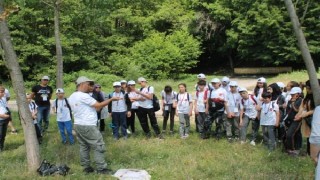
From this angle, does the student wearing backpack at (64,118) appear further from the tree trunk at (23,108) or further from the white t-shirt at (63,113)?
the tree trunk at (23,108)

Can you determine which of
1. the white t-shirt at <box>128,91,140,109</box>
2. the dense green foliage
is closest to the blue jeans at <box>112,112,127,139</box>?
the white t-shirt at <box>128,91,140,109</box>

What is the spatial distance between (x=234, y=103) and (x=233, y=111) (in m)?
0.21

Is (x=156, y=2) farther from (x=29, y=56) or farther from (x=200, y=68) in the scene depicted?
(x=29, y=56)

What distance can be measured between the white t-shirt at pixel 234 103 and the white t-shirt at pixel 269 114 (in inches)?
39.5

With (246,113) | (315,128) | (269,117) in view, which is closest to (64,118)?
(246,113)

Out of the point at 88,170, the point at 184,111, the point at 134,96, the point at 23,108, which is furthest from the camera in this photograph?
the point at 134,96

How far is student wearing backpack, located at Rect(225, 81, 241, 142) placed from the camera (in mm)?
9633

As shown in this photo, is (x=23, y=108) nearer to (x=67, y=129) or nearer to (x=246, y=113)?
(x=67, y=129)

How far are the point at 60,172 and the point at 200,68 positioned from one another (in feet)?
114

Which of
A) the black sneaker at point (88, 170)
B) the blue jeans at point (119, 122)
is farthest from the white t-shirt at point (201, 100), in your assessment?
the black sneaker at point (88, 170)

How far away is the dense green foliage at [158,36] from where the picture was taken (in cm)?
3033

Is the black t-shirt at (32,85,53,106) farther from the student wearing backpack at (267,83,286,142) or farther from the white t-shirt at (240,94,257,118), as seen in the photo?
the student wearing backpack at (267,83,286,142)

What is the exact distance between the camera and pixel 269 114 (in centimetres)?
862

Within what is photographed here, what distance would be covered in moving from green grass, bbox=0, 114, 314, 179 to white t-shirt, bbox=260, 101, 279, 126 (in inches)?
23.9
